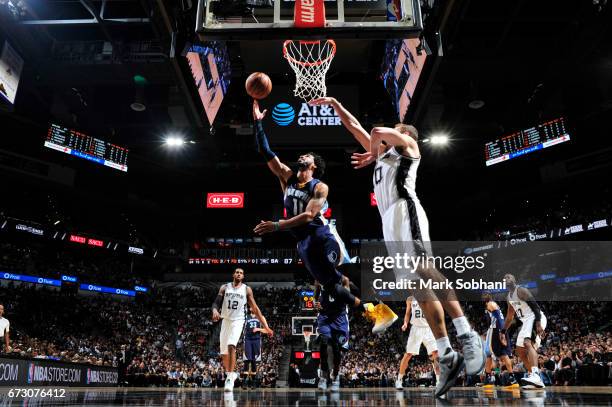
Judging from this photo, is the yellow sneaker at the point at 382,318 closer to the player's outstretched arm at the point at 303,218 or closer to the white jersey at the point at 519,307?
the player's outstretched arm at the point at 303,218

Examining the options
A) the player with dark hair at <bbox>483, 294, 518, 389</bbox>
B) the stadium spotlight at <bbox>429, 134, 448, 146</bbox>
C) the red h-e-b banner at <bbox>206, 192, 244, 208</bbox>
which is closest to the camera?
the player with dark hair at <bbox>483, 294, 518, 389</bbox>

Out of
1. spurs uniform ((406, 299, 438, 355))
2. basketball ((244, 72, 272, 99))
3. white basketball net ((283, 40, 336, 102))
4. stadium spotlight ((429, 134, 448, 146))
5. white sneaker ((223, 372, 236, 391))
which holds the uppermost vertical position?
stadium spotlight ((429, 134, 448, 146))

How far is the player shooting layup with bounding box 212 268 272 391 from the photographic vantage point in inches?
309

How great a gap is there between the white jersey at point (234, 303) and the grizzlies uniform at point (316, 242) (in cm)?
277

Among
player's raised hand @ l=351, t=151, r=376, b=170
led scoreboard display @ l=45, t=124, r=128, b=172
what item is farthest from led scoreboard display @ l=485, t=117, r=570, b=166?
led scoreboard display @ l=45, t=124, r=128, b=172

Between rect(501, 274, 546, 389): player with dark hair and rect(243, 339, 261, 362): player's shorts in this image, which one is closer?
rect(501, 274, 546, 389): player with dark hair

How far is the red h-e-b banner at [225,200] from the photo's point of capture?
23.7 meters

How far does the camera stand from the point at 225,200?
23.9 metres

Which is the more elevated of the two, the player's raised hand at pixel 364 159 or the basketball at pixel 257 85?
the basketball at pixel 257 85

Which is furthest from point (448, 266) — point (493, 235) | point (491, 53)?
point (491, 53)

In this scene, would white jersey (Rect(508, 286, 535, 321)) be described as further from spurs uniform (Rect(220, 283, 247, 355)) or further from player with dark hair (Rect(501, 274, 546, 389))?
spurs uniform (Rect(220, 283, 247, 355))

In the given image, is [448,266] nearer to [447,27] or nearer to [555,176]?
[555,176]

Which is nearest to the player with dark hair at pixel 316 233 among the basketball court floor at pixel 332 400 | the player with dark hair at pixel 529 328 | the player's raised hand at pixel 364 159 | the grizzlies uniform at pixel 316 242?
the grizzlies uniform at pixel 316 242

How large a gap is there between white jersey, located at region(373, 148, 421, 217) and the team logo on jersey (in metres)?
9.70
